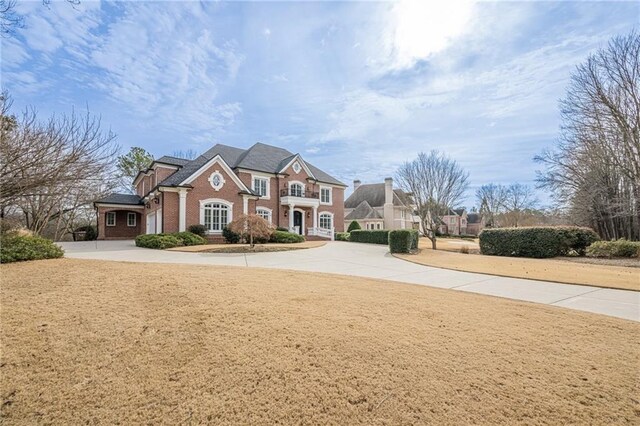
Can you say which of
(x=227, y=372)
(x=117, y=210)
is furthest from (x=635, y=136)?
(x=117, y=210)

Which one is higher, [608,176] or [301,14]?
[301,14]

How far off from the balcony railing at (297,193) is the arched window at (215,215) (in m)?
6.64

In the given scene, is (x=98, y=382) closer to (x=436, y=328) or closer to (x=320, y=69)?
(x=436, y=328)

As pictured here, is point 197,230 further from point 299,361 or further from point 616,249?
point 616,249

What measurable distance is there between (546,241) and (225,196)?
20345mm

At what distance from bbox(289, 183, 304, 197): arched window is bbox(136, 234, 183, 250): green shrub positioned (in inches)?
499

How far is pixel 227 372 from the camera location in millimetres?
2930

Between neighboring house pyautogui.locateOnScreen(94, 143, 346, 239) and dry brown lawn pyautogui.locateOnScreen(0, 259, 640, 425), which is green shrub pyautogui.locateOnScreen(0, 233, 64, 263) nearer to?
dry brown lawn pyautogui.locateOnScreen(0, 259, 640, 425)

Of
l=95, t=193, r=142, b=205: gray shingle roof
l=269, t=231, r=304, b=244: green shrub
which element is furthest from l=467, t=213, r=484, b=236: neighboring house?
l=95, t=193, r=142, b=205: gray shingle roof

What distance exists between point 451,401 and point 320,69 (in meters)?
11.4

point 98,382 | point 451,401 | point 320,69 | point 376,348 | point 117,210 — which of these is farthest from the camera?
point 117,210

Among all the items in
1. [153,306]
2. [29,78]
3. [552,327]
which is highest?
[29,78]

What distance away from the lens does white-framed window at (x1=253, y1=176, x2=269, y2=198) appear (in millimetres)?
26250

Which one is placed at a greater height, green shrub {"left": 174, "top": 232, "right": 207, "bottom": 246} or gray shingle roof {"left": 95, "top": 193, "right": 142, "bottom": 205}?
gray shingle roof {"left": 95, "top": 193, "right": 142, "bottom": 205}
